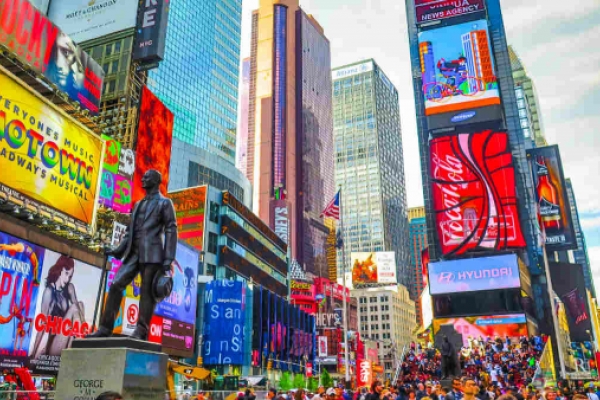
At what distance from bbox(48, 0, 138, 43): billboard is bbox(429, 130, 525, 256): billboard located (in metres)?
38.6

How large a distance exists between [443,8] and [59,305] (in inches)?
2509

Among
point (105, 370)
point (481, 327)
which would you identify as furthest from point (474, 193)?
point (105, 370)

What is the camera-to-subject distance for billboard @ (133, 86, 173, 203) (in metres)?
44.5

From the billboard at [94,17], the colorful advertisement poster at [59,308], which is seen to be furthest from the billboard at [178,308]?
the billboard at [94,17]

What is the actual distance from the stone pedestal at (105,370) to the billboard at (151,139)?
3533 centimetres

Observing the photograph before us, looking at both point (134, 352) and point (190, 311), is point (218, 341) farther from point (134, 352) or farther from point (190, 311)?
point (134, 352)

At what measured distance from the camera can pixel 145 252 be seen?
925cm

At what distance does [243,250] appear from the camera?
3066 inches

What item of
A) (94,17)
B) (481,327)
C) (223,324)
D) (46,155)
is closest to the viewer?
(46,155)

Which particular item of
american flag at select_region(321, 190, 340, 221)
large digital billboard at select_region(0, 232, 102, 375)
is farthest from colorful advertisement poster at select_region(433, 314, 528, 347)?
large digital billboard at select_region(0, 232, 102, 375)

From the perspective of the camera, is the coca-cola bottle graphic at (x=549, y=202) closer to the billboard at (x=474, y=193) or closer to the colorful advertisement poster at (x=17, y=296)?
the billboard at (x=474, y=193)

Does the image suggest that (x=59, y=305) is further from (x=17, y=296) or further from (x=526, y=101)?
(x=526, y=101)

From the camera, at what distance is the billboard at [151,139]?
44500 millimetres

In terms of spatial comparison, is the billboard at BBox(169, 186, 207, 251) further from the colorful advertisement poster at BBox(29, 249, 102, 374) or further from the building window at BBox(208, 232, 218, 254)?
the colorful advertisement poster at BBox(29, 249, 102, 374)
